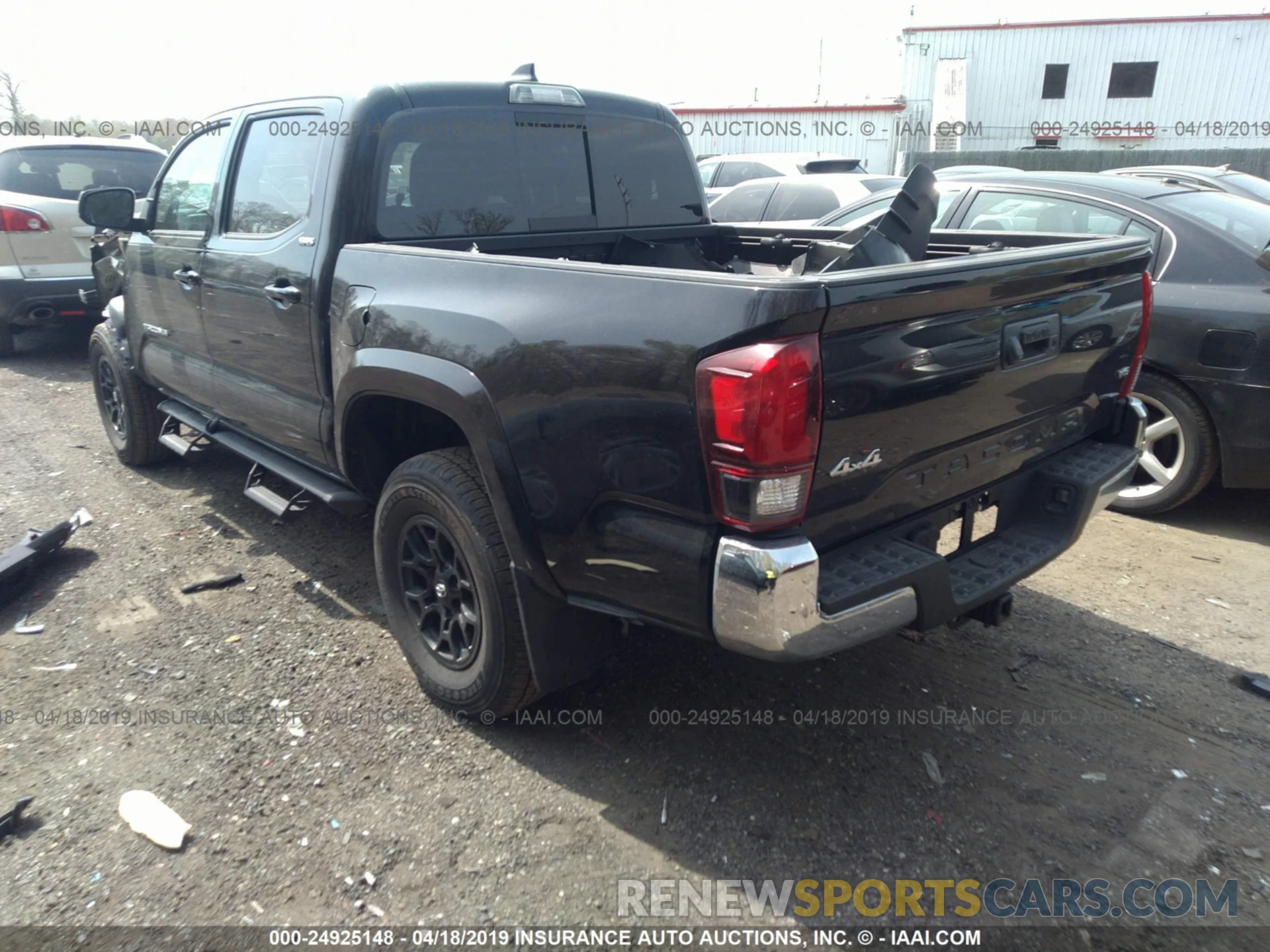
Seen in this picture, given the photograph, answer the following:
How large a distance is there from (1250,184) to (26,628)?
24.5 ft

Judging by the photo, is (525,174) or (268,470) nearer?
(525,174)

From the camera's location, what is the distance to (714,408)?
2.08m

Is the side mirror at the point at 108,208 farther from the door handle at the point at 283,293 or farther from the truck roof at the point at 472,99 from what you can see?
the door handle at the point at 283,293

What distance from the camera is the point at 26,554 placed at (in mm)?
4031

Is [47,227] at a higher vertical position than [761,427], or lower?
lower

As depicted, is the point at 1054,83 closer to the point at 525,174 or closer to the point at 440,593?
the point at 525,174

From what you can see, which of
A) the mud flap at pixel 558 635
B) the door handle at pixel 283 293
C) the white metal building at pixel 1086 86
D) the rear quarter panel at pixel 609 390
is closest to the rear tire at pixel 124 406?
the door handle at pixel 283 293

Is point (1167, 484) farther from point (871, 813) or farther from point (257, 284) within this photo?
point (257, 284)

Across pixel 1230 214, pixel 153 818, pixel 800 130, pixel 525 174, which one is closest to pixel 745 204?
pixel 1230 214

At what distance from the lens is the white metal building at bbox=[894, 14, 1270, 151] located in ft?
85.8

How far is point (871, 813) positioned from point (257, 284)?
3.03m

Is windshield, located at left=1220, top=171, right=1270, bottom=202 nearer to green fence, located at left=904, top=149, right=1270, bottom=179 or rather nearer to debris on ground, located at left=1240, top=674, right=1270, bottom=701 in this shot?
debris on ground, located at left=1240, top=674, right=1270, bottom=701

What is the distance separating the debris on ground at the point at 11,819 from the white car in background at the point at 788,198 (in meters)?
7.23

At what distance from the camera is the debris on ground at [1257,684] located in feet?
10.5
